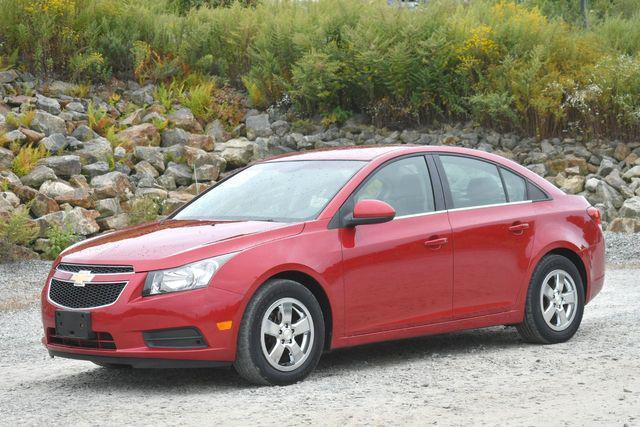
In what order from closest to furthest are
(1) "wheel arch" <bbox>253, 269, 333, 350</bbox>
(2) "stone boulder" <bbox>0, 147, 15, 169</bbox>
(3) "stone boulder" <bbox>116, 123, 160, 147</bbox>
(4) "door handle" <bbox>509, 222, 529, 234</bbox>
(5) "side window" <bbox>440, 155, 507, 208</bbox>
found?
(1) "wheel arch" <bbox>253, 269, 333, 350</bbox> < (5) "side window" <bbox>440, 155, 507, 208</bbox> < (4) "door handle" <bbox>509, 222, 529, 234</bbox> < (2) "stone boulder" <bbox>0, 147, 15, 169</bbox> < (3) "stone boulder" <bbox>116, 123, 160, 147</bbox>

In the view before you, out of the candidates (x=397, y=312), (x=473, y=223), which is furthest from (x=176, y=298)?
(x=473, y=223)

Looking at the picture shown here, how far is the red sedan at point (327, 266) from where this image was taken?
7.13 metres

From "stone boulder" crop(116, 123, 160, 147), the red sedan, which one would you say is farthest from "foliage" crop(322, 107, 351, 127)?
the red sedan

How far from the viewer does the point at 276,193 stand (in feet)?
27.2

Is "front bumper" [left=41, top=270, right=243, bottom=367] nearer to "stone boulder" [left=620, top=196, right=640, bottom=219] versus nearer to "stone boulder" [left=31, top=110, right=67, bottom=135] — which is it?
"stone boulder" [left=31, top=110, right=67, bottom=135]

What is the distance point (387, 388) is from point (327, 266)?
2.99 feet

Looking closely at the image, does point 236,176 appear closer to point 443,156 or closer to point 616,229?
point 443,156

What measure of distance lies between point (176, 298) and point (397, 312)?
5.76 ft

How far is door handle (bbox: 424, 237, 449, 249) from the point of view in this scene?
824 centimetres

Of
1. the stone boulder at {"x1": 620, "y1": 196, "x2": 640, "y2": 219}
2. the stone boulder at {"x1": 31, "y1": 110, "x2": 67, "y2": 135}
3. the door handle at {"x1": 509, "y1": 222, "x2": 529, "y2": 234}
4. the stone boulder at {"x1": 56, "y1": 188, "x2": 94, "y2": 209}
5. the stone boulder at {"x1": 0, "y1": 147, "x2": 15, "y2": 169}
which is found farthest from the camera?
the stone boulder at {"x1": 620, "y1": 196, "x2": 640, "y2": 219}

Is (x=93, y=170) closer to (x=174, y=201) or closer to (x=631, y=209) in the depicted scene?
(x=174, y=201)

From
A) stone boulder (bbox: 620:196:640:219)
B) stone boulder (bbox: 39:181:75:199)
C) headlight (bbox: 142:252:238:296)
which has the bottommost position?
stone boulder (bbox: 620:196:640:219)

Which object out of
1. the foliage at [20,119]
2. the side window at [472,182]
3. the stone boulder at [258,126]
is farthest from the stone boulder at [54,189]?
the side window at [472,182]

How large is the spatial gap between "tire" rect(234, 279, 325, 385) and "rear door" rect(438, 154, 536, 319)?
4.75ft
